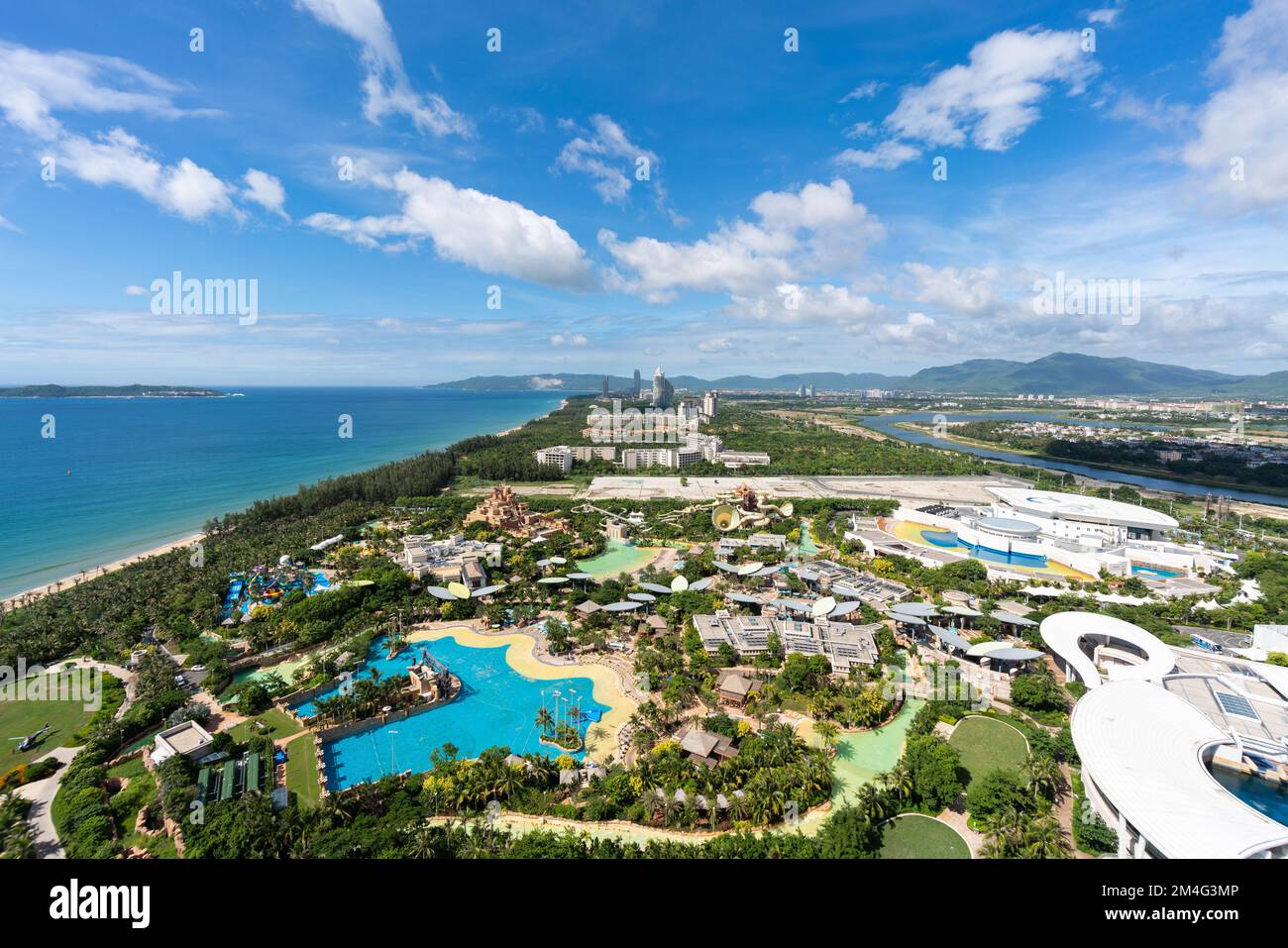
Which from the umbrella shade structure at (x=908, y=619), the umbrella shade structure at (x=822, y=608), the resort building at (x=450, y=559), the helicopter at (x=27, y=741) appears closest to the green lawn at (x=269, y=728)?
the helicopter at (x=27, y=741)

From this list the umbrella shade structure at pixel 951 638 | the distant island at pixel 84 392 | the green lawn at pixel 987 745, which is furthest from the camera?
the distant island at pixel 84 392

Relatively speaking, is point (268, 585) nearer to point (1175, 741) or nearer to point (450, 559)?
point (450, 559)

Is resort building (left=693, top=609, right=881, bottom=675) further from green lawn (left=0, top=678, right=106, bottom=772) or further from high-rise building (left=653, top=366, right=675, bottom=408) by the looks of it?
high-rise building (left=653, top=366, right=675, bottom=408)

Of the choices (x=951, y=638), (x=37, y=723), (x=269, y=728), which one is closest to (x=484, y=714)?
(x=269, y=728)

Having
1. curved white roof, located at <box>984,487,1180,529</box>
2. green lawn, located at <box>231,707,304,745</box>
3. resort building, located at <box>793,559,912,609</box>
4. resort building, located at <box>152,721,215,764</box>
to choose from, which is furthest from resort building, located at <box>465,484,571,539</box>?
curved white roof, located at <box>984,487,1180,529</box>

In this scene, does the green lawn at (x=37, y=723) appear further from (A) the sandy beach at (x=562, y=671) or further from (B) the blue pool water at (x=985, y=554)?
(B) the blue pool water at (x=985, y=554)
